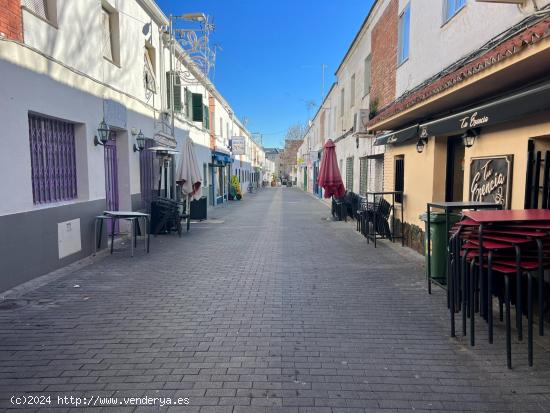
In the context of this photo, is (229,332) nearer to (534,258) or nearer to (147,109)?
(534,258)

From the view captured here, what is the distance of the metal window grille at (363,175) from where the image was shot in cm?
1314

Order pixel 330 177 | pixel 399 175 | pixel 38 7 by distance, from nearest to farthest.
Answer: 1. pixel 38 7
2. pixel 399 175
3. pixel 330 177

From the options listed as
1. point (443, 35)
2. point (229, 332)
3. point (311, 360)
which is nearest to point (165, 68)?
point (443, 35)

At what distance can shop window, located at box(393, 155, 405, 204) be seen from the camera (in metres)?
9.29

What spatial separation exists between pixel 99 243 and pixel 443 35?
7.95 metres

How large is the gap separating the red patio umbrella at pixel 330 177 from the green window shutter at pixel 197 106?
245 inches

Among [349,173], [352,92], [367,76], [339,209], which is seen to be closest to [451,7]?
[367,76]

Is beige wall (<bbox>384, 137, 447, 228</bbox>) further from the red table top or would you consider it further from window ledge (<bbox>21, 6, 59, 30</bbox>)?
window ledge (<bbox>21, 6, 59, 30</bbox>)

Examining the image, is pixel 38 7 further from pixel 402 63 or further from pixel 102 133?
pixel 402 63

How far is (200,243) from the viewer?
9117mm

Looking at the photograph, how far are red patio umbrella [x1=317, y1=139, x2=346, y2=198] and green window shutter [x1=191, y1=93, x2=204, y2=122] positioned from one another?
245 inches

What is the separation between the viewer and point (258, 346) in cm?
362

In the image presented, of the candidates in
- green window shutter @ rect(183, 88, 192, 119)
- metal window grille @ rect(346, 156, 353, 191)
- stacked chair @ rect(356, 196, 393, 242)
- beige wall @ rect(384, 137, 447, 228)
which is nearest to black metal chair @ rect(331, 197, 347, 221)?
metal window grille @ rect(346, 156, 353, 191)

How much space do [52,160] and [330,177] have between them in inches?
345
